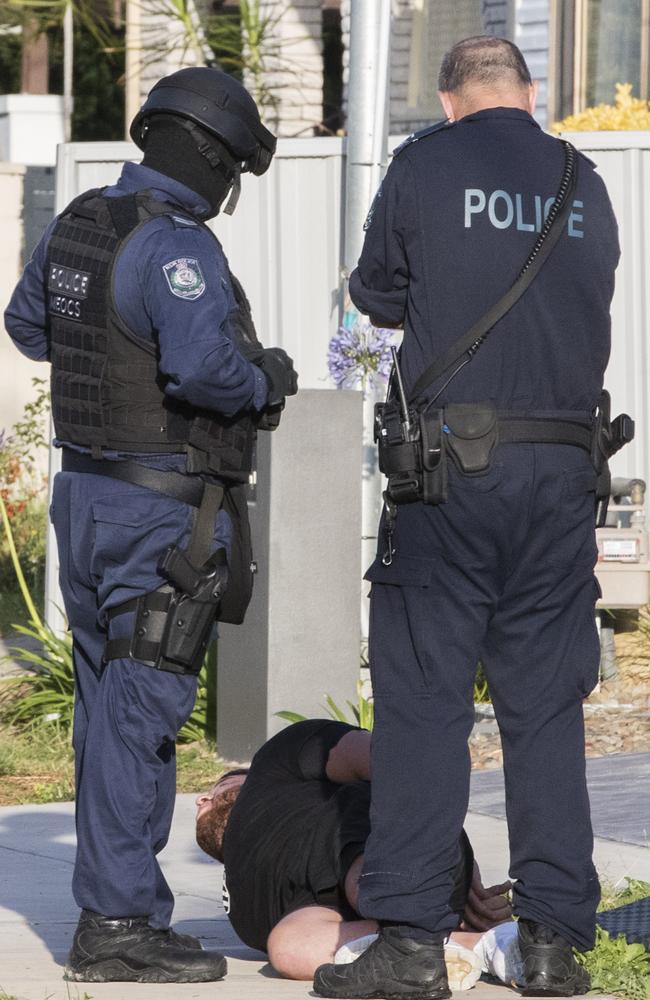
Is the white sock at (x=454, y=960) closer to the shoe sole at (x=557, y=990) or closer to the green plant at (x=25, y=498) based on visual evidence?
the shoe sole at (x=557, y=990)

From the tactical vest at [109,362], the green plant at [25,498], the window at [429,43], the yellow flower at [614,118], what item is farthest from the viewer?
the window at [429,43]

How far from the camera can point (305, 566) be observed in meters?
6.78

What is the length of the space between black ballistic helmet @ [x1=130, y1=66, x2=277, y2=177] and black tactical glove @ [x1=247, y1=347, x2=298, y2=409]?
457 mm

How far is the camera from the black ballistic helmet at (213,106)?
13.2 feet

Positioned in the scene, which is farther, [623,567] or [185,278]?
[623,567]

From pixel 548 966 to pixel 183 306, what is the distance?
162cm

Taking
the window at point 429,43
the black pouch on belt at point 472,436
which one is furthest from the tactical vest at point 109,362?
the window at point 429,43

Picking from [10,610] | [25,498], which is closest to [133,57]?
[25,498]

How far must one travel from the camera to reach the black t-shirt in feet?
13.8

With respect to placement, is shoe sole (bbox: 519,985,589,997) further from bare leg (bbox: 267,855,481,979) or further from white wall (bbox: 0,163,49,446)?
white wall (bbox: 0,163,49,446)

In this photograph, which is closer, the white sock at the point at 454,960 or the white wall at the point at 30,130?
the white sock at the point at 454,960

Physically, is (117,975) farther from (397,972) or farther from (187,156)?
(187,156)

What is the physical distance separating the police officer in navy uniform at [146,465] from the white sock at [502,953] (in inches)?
23.3

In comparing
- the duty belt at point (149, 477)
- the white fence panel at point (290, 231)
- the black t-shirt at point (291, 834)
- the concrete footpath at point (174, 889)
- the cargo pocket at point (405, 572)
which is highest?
the white fence panel at point (290, 231)
